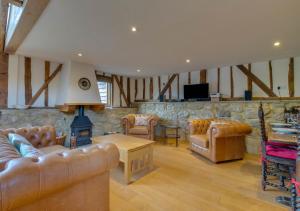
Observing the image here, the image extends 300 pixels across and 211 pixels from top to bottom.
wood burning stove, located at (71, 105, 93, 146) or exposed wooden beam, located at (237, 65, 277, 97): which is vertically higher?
exposed wooden beam, located at (237, 65, 277, 97)

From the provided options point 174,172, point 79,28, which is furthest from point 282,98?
point 79,28

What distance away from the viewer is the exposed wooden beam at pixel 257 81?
13.8 feet

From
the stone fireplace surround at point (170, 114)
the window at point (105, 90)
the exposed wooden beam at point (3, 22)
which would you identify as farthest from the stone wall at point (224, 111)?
the exposed wooden beam at point (3, 22)

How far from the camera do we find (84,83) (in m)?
4.87

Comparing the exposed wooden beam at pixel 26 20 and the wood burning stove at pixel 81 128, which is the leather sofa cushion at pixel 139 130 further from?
the exposed wooden beam at pixel 26 20

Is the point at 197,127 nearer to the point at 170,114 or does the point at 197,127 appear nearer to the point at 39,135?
the point at 170,114

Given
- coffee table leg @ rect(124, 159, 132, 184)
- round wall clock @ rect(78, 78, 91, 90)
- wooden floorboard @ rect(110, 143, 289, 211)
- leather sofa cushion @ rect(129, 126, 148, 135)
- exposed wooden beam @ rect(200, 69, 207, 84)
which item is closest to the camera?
wooden floorboard @ rect(110, 143, 289, 211)

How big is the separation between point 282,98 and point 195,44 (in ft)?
8.68

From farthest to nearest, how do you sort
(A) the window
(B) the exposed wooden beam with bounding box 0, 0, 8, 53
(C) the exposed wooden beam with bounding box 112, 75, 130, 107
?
(C) the exposed wooden beam with bounding box 112, 75, 130, 107 < (A) the window < (B) the exposed wooden beam with bounding box 0, 0, 8, 53

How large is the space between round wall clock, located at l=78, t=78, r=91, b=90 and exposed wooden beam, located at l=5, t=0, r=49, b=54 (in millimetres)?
1632

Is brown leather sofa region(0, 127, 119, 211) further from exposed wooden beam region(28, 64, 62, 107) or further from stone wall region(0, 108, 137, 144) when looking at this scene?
exposed wooden beam region(28, 64, 62, 107)

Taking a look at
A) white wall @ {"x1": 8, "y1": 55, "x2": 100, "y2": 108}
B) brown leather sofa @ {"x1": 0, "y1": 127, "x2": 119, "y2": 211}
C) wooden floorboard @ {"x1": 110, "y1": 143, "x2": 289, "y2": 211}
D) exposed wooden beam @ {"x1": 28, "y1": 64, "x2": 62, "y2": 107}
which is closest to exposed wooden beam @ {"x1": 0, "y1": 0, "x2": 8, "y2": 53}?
white wall @ {"x1": 8, "y1": 55, "x2": 100, "y2": 108}

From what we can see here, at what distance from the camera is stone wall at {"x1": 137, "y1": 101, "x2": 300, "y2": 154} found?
398cm

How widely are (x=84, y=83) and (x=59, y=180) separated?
4159mm
